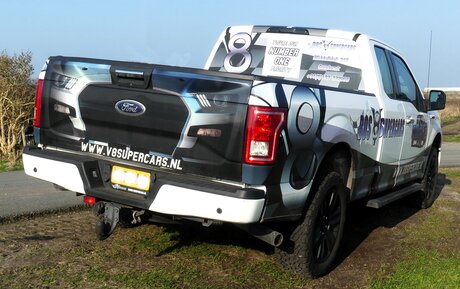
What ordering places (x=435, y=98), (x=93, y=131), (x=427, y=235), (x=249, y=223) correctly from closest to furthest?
(x=249, y=223) → (x=93, y=131) → (x=427, y=235) → (x=435, y=98)

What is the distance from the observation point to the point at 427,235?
616 cm

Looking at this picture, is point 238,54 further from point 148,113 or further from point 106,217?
point 106,217

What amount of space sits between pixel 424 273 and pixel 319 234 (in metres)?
1.03

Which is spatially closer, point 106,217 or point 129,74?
point 129,74

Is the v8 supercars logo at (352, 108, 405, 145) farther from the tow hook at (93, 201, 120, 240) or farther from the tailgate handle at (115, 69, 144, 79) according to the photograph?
the tow hook at (93, 201, 120, 240)

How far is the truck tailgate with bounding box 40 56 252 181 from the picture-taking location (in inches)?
146

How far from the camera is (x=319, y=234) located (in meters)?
4.61

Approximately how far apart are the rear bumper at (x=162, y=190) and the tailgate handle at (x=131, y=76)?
63 centimetres

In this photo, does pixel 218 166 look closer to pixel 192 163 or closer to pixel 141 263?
pixel 192 163

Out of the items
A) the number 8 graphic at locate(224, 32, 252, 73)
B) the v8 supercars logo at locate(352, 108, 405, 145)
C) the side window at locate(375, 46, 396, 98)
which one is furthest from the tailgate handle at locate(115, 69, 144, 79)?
the side window at locate(375, 46, 396, 98)

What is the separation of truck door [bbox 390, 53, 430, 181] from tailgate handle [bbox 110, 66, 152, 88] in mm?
3298

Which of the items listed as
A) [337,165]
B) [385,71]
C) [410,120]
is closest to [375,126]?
[337,165]

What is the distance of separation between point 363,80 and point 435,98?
2149 mm

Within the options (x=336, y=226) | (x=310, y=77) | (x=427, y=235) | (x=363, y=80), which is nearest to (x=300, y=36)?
(x=310, y=77)
